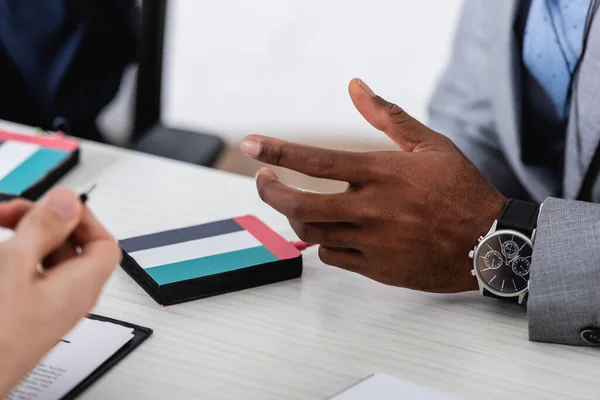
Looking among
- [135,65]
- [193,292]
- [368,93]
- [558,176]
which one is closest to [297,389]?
[193,292]

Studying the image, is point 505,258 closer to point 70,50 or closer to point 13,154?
point 13,154

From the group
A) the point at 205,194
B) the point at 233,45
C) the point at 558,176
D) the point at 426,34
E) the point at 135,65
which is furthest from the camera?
the point at 233,45

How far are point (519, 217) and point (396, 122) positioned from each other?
0.17m

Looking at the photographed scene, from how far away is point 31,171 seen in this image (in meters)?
0.99

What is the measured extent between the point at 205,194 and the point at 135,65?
52cm

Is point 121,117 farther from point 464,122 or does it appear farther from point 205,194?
point 464,122

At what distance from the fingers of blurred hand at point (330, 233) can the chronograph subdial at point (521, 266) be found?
0.17 meters

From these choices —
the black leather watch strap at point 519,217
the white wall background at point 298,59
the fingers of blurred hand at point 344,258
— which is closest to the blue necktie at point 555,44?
the black leather watch strap at point 519,217

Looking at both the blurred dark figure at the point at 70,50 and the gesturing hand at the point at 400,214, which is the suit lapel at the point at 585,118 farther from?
the blurred dark figure at the point at 70,50

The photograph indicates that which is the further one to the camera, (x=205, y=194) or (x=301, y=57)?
(x=301, y=57)

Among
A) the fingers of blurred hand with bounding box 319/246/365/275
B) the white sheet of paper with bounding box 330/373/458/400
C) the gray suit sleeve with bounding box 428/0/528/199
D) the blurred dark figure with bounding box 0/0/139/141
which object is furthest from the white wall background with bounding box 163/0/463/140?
the white sheet of paper with bounding box 330/373/458/400

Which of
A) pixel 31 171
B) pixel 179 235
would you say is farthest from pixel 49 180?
pixel 179 235

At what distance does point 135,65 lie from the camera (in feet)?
4.65

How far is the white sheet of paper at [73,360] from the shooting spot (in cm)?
62
